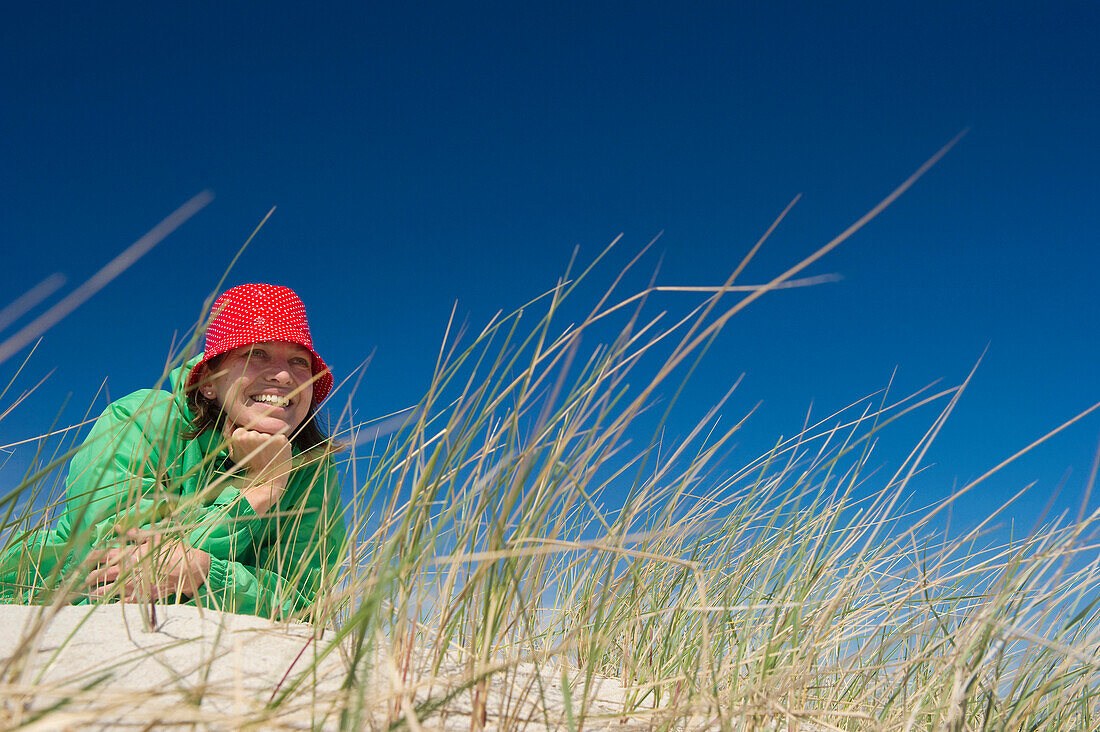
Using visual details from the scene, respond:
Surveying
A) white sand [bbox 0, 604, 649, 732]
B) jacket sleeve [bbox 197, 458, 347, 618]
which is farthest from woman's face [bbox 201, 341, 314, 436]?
white sand [bbox 0, 604, 649, 732]

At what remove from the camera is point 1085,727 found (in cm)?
159

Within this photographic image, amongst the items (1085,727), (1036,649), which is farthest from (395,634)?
(1085,727)

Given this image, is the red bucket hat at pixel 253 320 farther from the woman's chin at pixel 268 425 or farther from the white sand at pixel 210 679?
the white sand at pixel 210 679

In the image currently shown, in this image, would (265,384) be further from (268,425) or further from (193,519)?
(193,519)

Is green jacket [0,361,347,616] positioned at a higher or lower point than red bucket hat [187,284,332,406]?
lower

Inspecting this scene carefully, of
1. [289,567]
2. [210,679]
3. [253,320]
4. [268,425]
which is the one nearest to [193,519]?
[289,567]

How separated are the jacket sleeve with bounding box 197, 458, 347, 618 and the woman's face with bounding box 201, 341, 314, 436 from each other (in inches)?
10.5

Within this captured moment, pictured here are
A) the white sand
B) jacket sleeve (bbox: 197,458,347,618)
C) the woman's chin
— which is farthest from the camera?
the woman's chin

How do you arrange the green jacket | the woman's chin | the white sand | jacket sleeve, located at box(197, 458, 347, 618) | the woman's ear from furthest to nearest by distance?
the woman's ear < the woman's chin < the green jacket < jacket sleeve, located at box(197, 458, 347, 618) < the white sand

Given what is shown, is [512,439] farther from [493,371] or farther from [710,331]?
[710,331]

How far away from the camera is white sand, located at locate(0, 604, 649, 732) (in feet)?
2.93

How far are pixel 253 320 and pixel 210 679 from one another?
1.95 meters

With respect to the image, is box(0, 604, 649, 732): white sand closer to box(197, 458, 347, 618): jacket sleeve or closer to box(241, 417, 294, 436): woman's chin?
box(197, 458, 347, 618): jacket sleeve

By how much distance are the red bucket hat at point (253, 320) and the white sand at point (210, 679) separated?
4.97 ft
